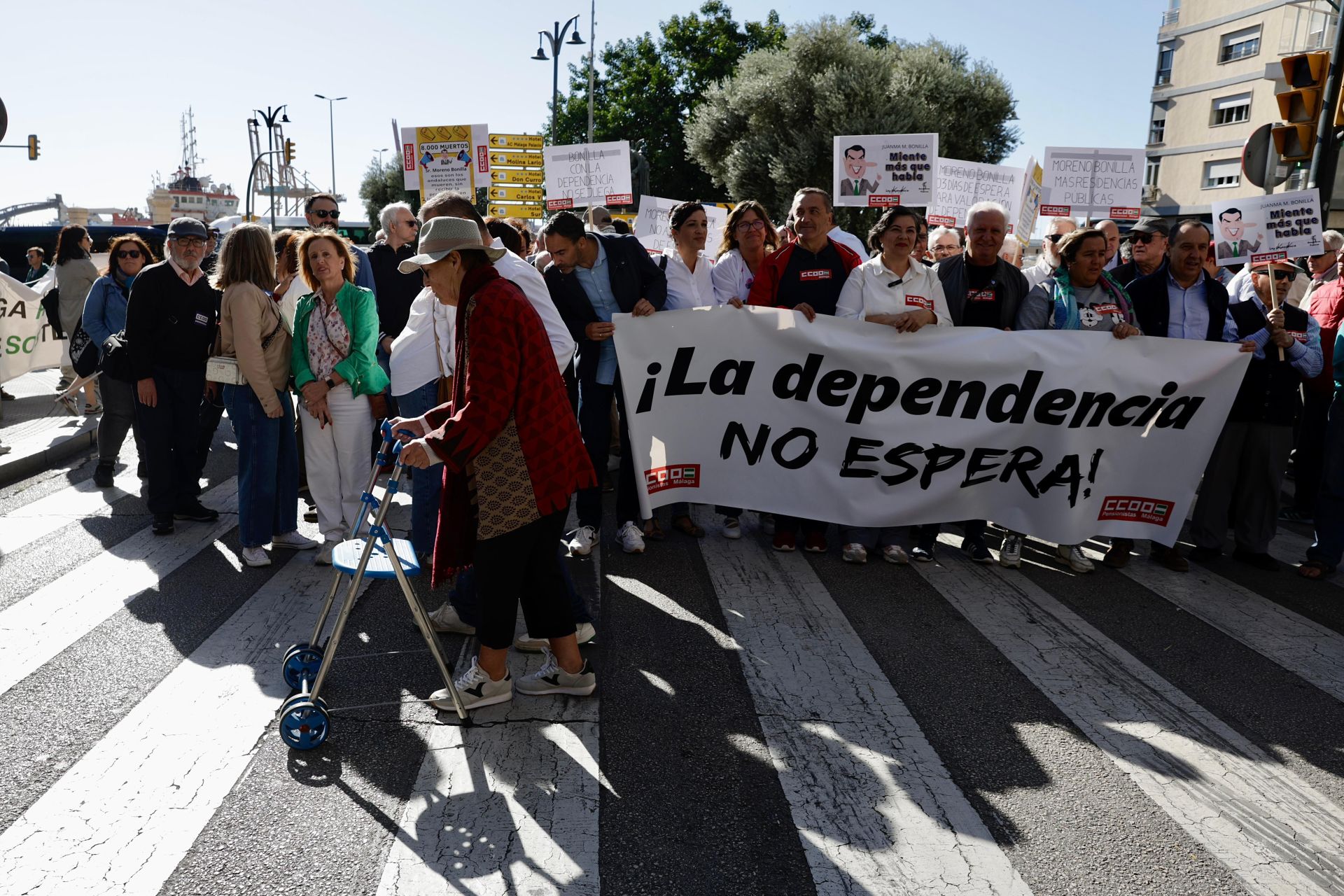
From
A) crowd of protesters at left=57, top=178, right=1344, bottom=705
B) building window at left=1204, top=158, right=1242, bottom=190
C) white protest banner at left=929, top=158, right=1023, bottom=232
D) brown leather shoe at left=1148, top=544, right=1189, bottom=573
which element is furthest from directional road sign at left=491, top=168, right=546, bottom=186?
building window at left=1204, top=158, right=1242, bottom=190

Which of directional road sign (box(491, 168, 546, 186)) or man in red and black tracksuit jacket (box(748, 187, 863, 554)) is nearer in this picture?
man in red and black tracksuit jacket (box(748, 187, 863, 554))

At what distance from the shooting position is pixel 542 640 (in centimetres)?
495

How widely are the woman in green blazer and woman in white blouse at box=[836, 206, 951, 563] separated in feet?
9.67

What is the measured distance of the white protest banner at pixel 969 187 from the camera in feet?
40.0

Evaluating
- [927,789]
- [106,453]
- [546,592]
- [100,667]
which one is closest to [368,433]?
[100,667]

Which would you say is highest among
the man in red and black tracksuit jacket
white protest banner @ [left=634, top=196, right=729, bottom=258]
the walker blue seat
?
white protest banner @ [left=634, top=196, right=729, bottom=258]

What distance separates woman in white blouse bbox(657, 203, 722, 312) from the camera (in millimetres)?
7043

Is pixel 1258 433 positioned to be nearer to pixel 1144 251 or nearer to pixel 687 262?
pixel 1144 251

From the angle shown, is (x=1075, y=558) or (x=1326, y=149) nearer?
(x=1075, y=558)

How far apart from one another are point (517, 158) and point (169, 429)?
2059 cm

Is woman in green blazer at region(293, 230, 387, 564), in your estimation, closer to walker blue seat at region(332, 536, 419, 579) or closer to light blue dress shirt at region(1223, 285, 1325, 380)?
walker blue seat at region(332, 536, 419, 579)

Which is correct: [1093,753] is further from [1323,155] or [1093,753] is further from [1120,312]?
[1323,155]

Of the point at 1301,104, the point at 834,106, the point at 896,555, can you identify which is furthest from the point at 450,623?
the point at 834,106

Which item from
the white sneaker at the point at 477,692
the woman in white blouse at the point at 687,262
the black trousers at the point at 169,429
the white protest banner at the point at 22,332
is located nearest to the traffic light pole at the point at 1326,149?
the woman in white blouse at the point at 687,262
